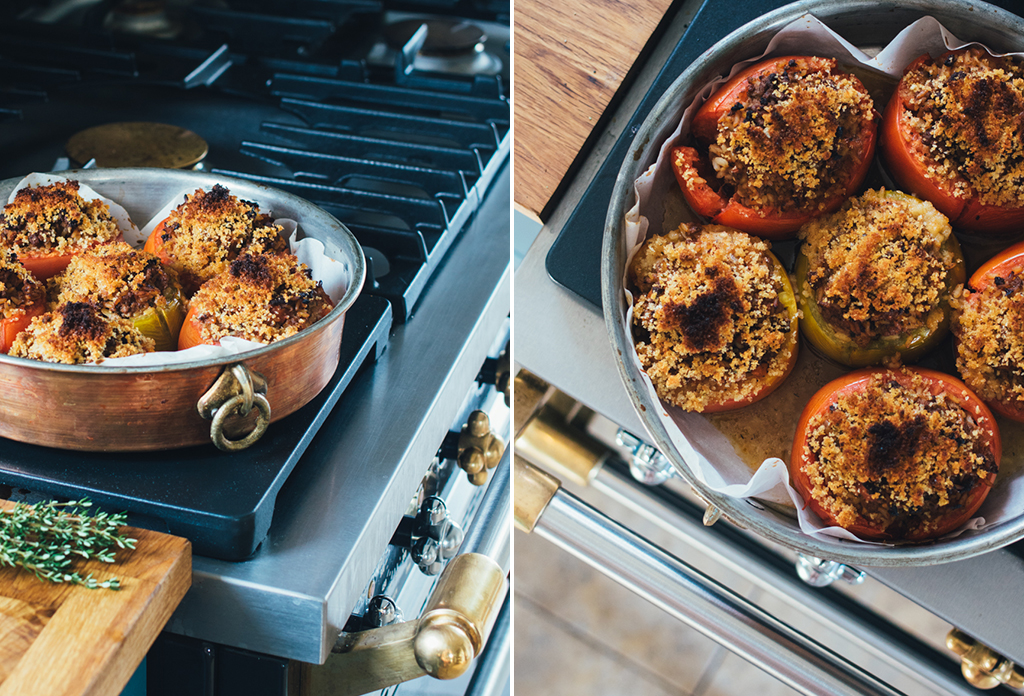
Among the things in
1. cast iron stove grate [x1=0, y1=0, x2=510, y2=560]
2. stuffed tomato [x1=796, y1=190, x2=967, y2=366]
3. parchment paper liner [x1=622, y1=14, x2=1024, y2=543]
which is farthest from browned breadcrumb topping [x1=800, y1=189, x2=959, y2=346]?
cast iron stove grate [x1=0, y1=0, x2=510, y2=560]

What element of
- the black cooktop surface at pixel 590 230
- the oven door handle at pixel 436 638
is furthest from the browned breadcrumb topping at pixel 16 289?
the black cooktop surface at pixel 590 230

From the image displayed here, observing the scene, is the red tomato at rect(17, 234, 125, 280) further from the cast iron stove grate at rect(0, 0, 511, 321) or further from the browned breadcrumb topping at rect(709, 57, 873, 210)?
the browned breadcrumb topping at rect(709, 57, 873, 210)

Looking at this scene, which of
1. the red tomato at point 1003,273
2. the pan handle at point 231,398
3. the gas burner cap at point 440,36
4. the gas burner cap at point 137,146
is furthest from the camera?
the gas burner cap at point 440,36

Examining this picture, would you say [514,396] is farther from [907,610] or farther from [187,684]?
[907,610]

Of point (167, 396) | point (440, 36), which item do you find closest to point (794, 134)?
point (167, 396)

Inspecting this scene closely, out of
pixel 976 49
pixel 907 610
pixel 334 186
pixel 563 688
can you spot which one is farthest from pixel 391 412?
pixel 907 610

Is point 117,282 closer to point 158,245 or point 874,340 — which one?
Result: point 158,245

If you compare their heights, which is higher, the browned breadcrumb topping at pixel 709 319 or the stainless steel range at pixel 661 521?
the browned breadcrumb topping at pixel 709 319

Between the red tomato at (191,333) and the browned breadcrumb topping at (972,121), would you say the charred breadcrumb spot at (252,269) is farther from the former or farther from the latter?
the browned breadcrumb topping at (972,121)
